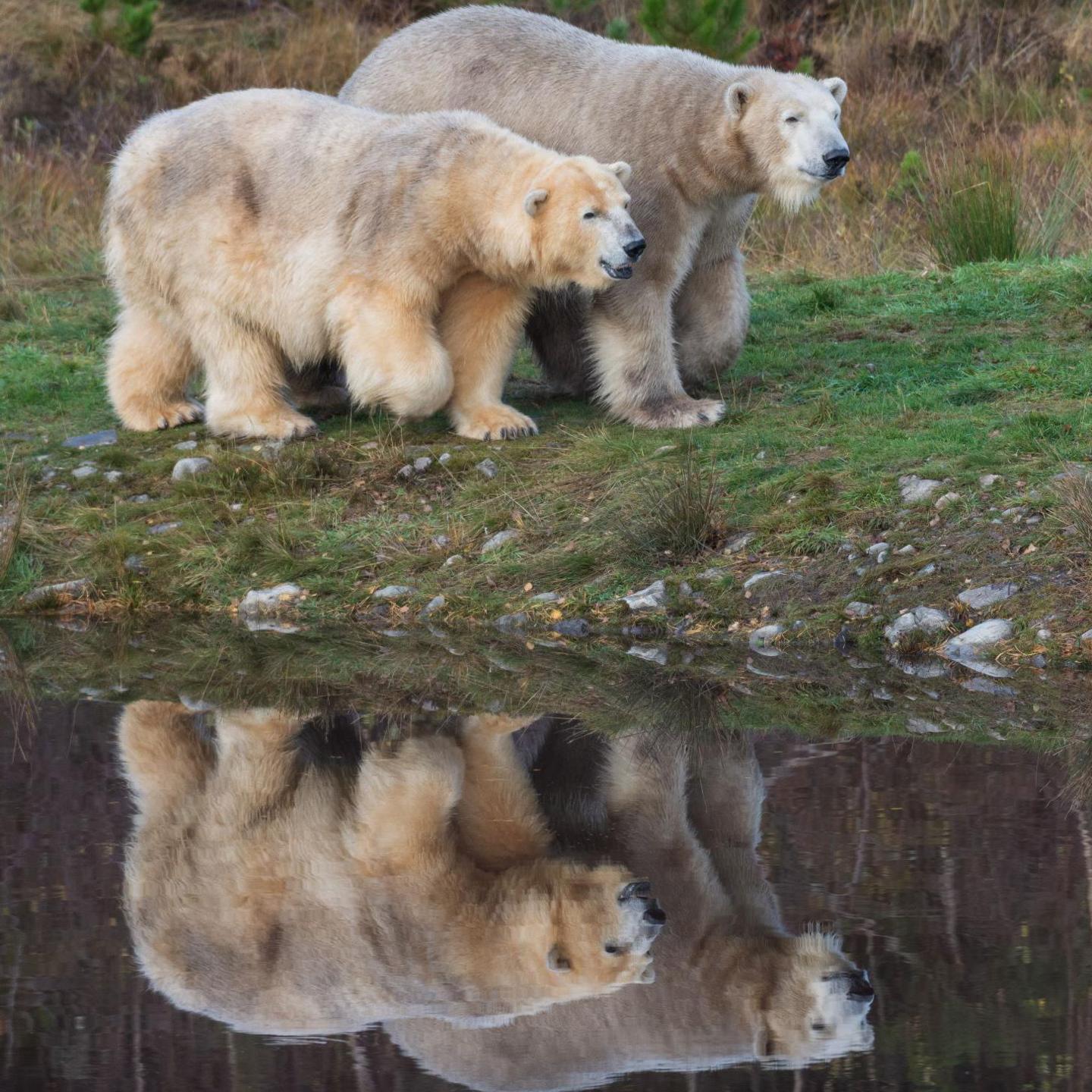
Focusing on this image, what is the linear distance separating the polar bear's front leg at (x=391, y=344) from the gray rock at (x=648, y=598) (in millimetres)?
1471

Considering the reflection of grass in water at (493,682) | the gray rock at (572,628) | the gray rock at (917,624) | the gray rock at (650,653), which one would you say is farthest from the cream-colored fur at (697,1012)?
the gray rock at (572,628)

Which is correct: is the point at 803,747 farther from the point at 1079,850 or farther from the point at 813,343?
the point at 813,343

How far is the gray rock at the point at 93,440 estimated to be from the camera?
25.5ft

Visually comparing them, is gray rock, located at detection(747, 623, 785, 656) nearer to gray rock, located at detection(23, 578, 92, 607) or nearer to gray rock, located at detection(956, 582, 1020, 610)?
gray rock, located at detection(956, 582, 1020, 610)

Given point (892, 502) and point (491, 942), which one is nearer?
point (491, 942)

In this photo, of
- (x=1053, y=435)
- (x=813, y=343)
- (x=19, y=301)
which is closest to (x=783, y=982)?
(x=1053, y=435)

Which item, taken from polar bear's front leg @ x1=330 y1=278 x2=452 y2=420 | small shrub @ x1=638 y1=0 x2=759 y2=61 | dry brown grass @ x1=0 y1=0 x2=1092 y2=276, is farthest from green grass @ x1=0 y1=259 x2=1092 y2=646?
small shrub @ x1=638 y1=0 x2=759 y2=61

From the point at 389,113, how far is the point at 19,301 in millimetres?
3990

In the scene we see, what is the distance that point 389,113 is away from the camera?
24.5ft

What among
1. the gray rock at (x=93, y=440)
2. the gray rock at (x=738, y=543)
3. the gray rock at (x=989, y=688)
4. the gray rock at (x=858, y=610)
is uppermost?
the gray rock at (x=989, y=688)

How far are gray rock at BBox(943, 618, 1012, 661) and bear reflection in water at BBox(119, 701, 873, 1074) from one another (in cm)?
110

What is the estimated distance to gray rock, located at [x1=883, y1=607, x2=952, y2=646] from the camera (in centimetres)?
A: 549

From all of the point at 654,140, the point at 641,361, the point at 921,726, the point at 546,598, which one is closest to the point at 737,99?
the point at 654,140

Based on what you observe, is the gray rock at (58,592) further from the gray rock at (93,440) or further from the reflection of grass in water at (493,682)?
the gray rock at (93,440)
